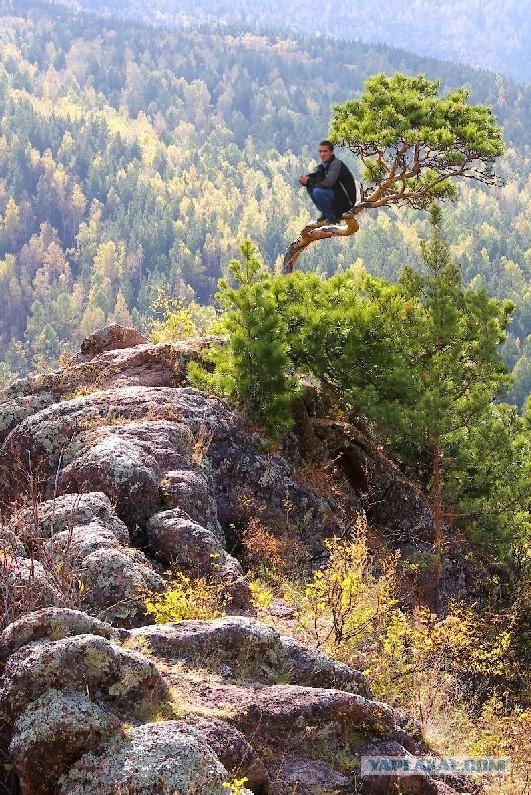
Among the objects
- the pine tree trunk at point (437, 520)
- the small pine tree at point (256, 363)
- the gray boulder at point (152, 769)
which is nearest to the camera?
the gray boulder at point (152, 769)

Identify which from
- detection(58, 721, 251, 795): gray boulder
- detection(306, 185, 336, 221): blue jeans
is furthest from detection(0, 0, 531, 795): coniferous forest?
detection(306, 185, 336, 221): blue jeans

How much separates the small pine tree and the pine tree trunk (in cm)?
256

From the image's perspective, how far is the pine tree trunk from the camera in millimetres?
14672

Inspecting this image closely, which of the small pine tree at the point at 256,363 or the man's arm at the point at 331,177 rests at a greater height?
the man's arm at the point at 331,177

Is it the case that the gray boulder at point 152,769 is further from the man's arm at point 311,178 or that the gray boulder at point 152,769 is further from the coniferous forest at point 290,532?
the man's arm at point 311,178

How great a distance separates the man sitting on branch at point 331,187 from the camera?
17953 mm

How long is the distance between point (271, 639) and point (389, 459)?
918cm

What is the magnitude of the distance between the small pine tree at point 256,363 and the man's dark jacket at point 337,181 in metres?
3.95

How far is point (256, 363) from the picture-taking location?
14.6 metres

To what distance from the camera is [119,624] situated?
27.7 feet

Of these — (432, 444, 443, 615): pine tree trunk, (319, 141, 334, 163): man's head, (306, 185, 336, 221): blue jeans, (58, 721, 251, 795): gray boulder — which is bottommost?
(432, 444, 443, 615): pine tree trunk

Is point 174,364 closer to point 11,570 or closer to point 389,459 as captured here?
point 389,459

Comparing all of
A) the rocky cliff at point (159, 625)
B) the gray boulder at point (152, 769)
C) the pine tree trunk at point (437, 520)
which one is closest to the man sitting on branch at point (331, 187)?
the rocky cliff at point (159, 625)

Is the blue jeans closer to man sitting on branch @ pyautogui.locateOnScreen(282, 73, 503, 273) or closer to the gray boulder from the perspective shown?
man sitting on branch @ pyautogui.locateOnScreen(282, 73, 503, 273)
